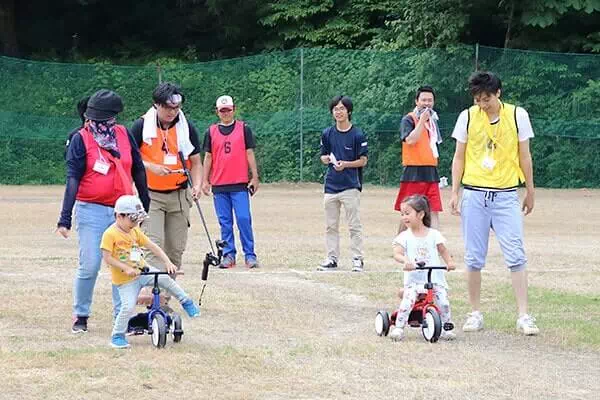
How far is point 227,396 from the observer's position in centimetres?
727

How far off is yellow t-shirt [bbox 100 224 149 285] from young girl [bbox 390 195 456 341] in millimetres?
1868

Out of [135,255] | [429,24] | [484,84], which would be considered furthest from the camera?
[429,24]

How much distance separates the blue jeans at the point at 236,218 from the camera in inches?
546

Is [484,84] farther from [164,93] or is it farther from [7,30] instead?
[7,30]

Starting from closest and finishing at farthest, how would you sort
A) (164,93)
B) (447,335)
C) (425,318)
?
(425,318)
(447,335)
(164,93)

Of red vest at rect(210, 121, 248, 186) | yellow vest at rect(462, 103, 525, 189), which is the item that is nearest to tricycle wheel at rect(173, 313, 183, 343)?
yellow vest at rect(462, 103, 525, 189)

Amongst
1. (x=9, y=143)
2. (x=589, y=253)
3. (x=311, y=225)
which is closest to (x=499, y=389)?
(x=589, y=253)

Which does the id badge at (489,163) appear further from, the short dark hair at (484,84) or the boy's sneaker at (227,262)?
the boy's sneaker at (227,262)

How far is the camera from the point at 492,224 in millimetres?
9805

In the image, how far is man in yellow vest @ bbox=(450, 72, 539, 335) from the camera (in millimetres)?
9602

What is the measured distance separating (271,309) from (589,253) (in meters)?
6.12

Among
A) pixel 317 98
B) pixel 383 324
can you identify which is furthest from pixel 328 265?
pixel 317 98

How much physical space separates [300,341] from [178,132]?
250cm

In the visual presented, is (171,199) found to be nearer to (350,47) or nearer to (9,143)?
(9,143)
